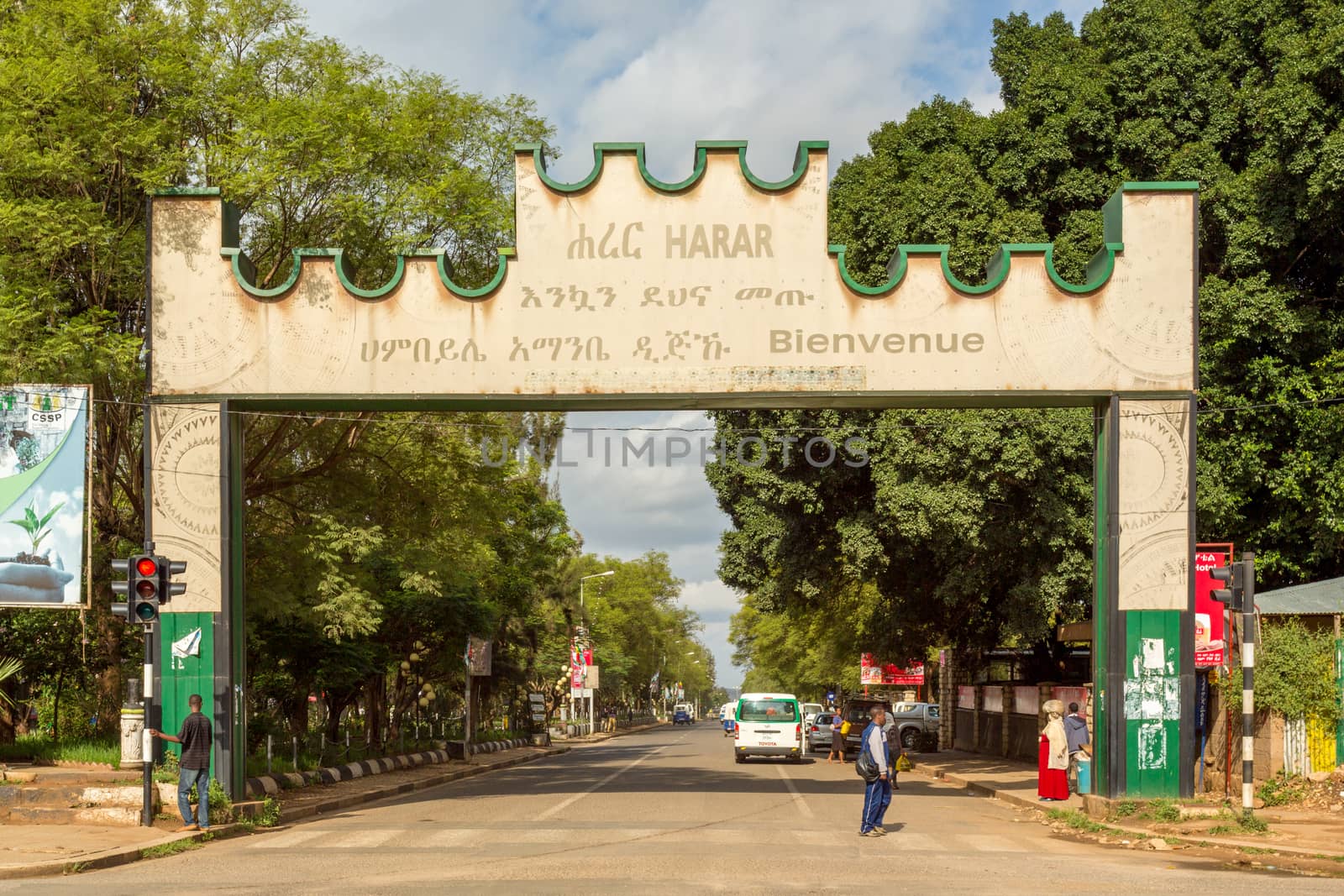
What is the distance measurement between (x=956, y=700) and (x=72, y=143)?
1331 inches

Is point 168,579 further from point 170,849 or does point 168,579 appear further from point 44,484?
point 170,849

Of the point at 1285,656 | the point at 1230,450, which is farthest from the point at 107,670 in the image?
the point at 1230,450

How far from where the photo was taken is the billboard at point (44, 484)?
19.9 meters

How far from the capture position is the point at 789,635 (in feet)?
269

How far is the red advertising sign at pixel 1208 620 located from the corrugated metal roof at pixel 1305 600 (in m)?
1.36

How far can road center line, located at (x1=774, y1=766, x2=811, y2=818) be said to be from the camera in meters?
21.4

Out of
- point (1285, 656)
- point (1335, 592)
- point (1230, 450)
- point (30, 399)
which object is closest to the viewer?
point (30, 399)

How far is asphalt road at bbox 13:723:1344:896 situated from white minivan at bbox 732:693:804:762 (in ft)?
42.5

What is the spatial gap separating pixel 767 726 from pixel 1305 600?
17833mm

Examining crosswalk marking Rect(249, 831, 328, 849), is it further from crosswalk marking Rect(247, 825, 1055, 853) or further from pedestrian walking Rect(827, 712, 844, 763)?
pedestrian walking Rect(827, 712, 844, 763)

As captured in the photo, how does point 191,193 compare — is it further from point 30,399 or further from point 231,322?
point 30,399

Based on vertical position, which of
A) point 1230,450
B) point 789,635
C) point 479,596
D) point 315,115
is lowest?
point 789,635

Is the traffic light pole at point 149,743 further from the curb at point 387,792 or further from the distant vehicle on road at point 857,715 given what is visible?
the distant vehicle on road at point 857,715

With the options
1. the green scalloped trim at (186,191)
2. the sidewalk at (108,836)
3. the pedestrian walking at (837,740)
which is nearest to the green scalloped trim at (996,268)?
the green scalloped trim at (186,191)
